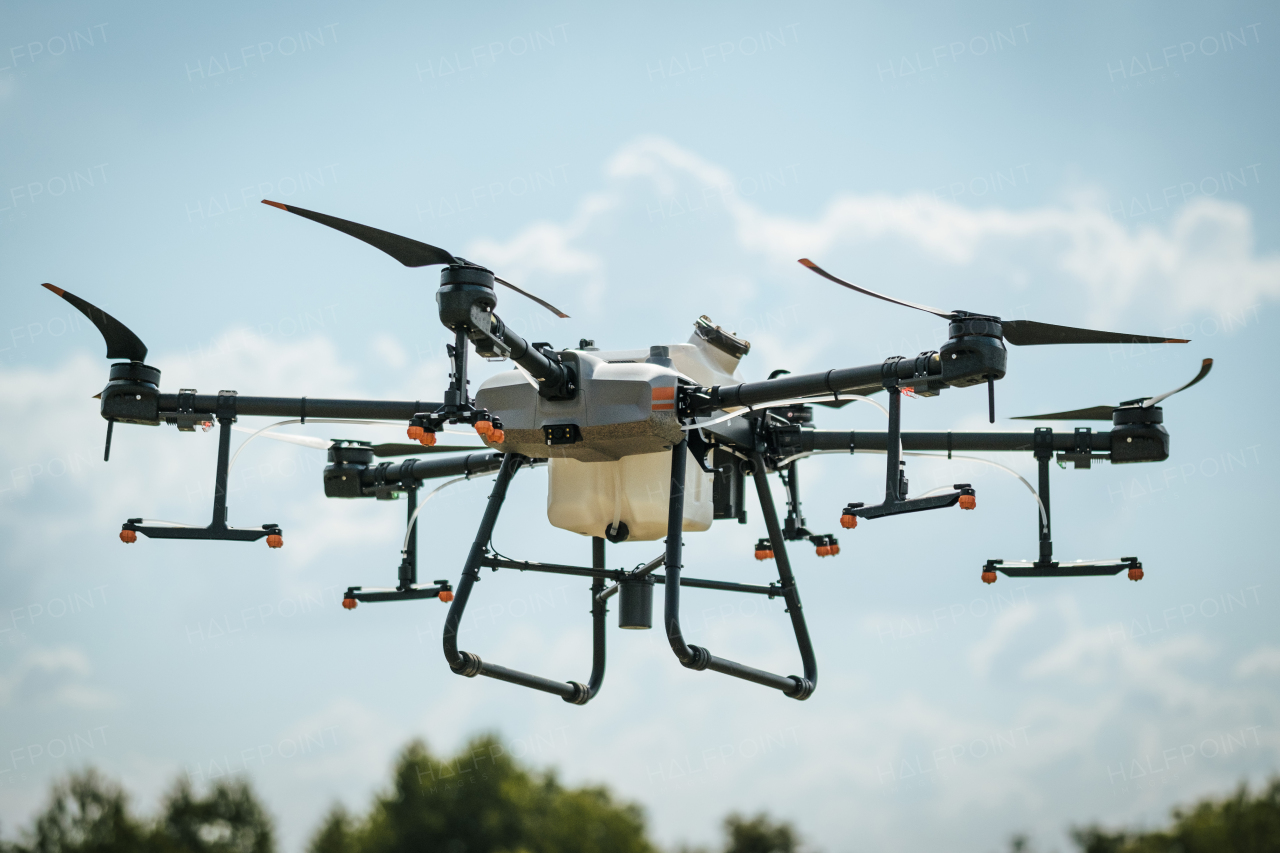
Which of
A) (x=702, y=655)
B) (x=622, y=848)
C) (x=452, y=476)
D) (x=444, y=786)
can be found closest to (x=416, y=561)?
(x=452, y=476)

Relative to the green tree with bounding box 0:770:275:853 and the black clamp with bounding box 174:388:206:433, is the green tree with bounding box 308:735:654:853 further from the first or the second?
the black clamp with bounding box 174:388:206:433

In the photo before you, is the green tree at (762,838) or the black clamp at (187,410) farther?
the green tree at (762,838)

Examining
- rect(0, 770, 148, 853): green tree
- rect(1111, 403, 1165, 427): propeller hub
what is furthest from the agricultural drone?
rect(0, 770, 148, 853): green tree

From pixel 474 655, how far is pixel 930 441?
193 inches

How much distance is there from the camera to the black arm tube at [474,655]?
34.8 feet

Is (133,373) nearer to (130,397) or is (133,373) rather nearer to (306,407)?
(130,397)

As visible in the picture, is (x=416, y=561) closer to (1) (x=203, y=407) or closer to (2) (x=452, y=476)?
(2) (x=452, y=476)

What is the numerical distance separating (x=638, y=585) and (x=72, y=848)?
122 feet

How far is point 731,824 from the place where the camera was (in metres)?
51.6

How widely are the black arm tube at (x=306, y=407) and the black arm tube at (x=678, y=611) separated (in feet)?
8.17

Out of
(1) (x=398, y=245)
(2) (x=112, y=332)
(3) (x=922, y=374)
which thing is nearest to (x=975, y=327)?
(3) (x=922, y=374)

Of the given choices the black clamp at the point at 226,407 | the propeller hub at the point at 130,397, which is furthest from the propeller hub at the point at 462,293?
the propeller hub at the point at 130,397

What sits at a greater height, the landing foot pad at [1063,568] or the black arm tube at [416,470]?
the black arm tube at [416,470]

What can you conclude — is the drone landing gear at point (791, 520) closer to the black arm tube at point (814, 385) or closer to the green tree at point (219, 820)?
the black arm tube at point (814, 385)
